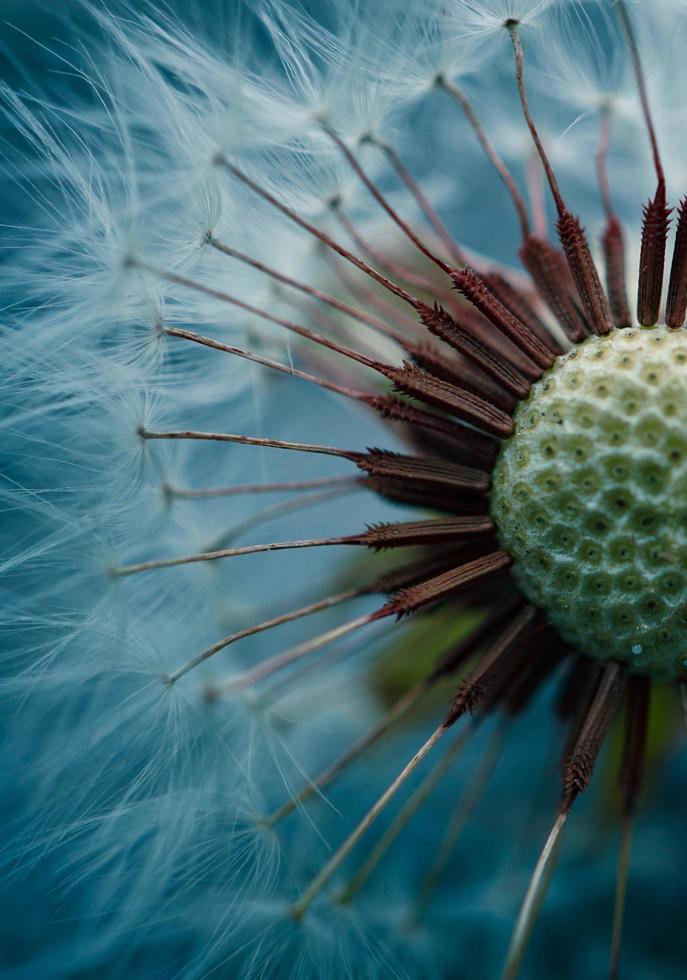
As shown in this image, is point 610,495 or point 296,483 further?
point 296,483

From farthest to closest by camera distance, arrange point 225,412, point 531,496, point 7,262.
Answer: point 225,412
point 7,262
point 531,496

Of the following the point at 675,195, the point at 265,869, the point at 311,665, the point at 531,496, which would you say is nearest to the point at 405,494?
the point at 531,496

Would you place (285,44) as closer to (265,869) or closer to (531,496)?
(531,496)

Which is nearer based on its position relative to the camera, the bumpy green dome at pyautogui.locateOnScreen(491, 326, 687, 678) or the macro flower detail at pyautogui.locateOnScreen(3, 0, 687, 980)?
the bumpy green dome at pyautogui.locateOnScreen(491, 326, 687, 678)

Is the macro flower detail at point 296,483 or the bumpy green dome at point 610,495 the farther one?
the macro flower detail at point 296,483

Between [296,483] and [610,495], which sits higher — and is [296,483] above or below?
above

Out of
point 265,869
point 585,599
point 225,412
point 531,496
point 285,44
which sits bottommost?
point 265,869
